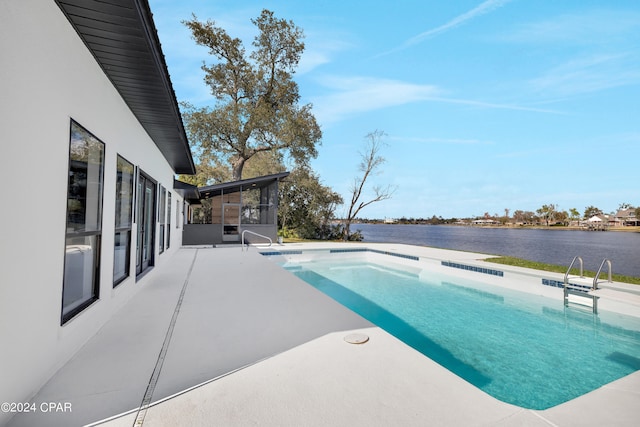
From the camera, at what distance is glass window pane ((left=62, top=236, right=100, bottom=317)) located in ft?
9.19

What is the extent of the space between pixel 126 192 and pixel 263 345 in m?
3.38

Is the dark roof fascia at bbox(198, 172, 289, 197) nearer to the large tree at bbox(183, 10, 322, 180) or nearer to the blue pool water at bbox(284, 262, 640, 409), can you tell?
the large tree at bbox(183, 10, 322, 180)

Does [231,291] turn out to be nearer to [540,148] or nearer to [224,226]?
[224,226]

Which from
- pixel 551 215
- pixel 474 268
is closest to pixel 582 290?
Result: pixel 474 268

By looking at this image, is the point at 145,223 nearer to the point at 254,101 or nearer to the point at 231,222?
the point at 231,222

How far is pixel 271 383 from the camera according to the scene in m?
2.16

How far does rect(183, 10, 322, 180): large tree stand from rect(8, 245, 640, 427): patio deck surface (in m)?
18.1

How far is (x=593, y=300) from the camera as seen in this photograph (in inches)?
213

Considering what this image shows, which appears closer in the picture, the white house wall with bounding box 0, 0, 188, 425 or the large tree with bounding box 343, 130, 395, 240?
the white house wall with bounding box 0, 0, 188, 425

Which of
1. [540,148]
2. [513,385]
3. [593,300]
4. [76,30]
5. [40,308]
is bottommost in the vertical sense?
[513,385]

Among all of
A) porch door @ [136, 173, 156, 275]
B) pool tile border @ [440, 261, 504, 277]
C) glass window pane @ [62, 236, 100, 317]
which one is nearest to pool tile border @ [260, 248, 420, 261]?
pool tile border @ [440, 261, 504, 277]

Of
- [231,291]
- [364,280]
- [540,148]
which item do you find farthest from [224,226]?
[540,148]

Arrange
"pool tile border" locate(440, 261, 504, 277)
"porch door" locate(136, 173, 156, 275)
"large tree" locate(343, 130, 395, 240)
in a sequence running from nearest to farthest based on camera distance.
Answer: "porch door" locate(136, 173, 156, 275), "pool tile border" locate(440, 261, 504, 277), "large tree" locate(343, 130, 395, 240)

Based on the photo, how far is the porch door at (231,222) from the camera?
48.0 feet
